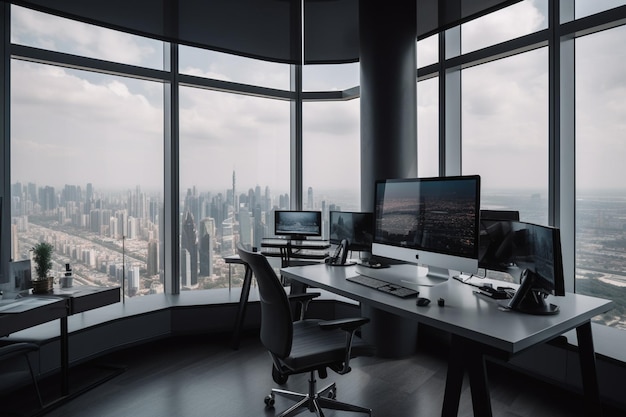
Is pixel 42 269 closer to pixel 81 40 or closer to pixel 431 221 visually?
pixel 81 40

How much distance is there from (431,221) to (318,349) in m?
1.05

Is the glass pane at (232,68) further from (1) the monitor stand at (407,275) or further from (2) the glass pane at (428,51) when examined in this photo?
(1) the monitor stand at (407,275)

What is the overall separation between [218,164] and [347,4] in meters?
2.15

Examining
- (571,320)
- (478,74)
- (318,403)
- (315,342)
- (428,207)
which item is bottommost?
(318,403)

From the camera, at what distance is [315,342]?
91.5 inches

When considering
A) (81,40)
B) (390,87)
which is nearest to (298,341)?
(390,87)

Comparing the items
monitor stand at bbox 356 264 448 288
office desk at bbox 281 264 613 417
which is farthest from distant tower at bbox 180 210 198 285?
office desk at bbox 281 264 613 417

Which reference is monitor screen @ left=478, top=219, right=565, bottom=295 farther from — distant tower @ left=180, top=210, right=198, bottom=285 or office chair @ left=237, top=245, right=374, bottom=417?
distant tower @ left=180, top=210, right=198, bottom=285

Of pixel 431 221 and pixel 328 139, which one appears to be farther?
pixel 328 139

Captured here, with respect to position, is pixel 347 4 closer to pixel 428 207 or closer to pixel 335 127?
pixel 335 127

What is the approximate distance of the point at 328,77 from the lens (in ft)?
15.9

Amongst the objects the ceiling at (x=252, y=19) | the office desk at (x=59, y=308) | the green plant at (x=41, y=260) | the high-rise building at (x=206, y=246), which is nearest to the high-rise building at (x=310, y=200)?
the high-rise building at (x=206, y=246)

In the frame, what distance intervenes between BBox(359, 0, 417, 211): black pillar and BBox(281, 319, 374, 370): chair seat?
1654 mm

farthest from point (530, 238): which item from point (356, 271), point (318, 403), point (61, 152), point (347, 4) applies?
point (61, 152)
